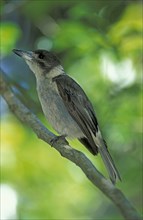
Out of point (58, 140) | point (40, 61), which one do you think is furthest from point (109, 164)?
point (40, 61)

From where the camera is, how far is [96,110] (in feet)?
20.6

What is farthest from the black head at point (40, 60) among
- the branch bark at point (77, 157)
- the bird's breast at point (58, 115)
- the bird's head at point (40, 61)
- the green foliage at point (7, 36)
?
the branch bark at point (77, 157)

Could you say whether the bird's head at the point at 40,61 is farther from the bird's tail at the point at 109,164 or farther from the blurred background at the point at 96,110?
the bird's tail at the point at 109,164

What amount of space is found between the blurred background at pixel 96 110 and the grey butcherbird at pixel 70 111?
1.28ft

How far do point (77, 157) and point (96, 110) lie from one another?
6.37 ft

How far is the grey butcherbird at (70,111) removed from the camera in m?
5.41

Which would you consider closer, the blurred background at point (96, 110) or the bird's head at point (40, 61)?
the bird's head at point (40, 61)

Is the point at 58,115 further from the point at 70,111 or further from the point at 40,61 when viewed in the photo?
the point at 40,61

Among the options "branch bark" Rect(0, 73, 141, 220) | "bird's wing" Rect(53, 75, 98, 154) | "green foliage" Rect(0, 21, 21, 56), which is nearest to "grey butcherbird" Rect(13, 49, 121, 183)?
"bird's wing" Rect(53, 75, 98, 154)

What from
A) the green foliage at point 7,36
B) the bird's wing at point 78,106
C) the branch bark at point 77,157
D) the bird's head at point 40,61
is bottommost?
the branch bark at point 77,157

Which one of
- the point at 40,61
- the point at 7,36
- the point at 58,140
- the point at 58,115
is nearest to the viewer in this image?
the point at 58,140

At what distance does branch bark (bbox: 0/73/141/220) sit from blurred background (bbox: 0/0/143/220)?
1.13m

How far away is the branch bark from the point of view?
359cm

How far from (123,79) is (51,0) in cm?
111
